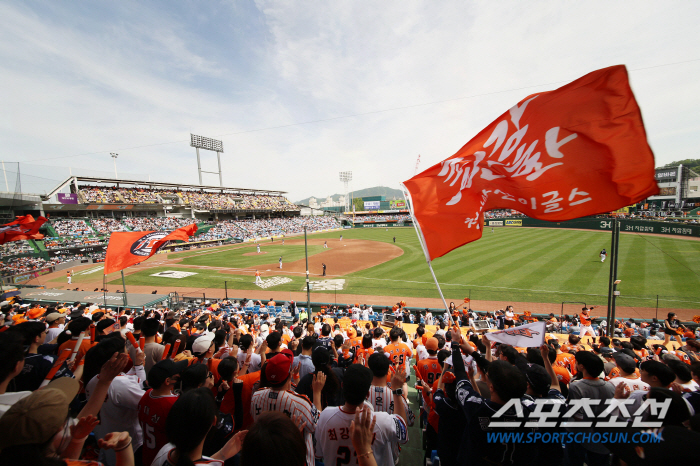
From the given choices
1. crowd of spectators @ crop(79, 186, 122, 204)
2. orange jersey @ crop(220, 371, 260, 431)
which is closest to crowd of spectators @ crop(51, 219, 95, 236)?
crowd of spectators @ crop(79, 186, 122, 204)

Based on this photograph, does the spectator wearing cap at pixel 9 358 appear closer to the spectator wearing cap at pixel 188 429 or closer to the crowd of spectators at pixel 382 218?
the spectator wearing cap at pixel 188 429

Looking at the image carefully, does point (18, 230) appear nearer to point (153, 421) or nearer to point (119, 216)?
point (153, 421)

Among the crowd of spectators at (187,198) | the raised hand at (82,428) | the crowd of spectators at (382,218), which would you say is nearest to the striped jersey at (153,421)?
the raised hand at (82,428)

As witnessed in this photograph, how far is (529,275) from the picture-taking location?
2264 centimetres

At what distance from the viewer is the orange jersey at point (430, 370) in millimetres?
4508

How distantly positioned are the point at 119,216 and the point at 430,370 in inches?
2688

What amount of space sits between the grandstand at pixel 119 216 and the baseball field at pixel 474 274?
691 cm

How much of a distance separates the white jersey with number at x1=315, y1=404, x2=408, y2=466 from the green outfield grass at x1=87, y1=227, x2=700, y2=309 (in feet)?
57.7

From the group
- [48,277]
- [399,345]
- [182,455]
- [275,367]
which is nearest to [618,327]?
[399,345]

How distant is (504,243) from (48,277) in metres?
52.5

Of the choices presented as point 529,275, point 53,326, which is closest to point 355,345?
point 53,326

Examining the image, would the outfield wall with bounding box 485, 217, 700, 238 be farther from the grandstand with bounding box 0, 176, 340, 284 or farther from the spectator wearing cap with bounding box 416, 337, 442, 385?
the grandstand with bounding box 0, 176, 340, 284

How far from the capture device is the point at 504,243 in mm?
37281

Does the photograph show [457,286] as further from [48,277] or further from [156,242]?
[48,277]
